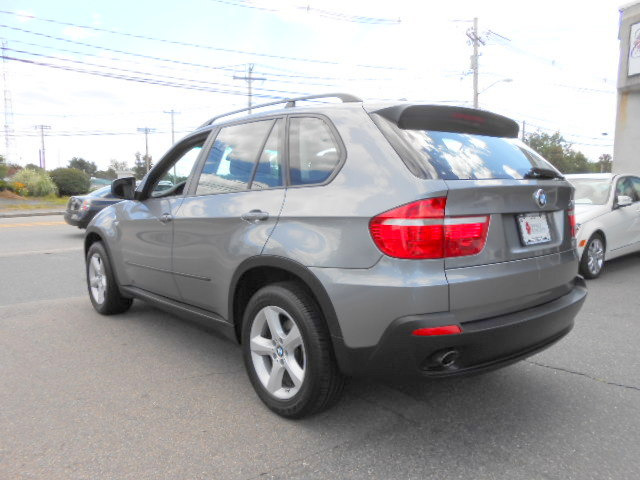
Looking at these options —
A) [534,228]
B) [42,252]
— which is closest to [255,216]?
[534,228]

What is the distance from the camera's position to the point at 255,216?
9.68 feet

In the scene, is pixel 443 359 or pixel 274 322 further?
pixel 274 322

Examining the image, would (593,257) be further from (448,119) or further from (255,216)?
(255,216)

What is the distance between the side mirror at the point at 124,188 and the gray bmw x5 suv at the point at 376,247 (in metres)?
1.15

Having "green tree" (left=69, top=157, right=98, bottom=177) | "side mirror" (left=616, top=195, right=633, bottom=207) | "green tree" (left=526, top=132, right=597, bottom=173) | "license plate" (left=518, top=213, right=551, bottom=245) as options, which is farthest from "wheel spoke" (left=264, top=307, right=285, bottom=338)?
"green tree" (left=69, top=157, right=98, bottom=177)

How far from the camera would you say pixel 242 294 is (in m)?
3.17

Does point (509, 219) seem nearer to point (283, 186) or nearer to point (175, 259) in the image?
point (283, 186)

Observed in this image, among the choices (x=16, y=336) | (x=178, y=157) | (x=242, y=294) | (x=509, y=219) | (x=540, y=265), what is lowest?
(x=16, y=336)

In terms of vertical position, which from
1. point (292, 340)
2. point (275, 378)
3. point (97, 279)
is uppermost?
point (292, 340)

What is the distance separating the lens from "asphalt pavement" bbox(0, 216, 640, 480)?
7.89 ft

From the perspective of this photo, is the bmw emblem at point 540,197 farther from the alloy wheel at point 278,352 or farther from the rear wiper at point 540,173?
the alloy wheel at point 278,352

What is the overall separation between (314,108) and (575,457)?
7.56 ft

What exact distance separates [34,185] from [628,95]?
1151 inches

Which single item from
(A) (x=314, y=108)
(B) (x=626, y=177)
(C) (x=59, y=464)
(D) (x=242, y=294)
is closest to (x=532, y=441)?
(D) (x=242, y=294)
